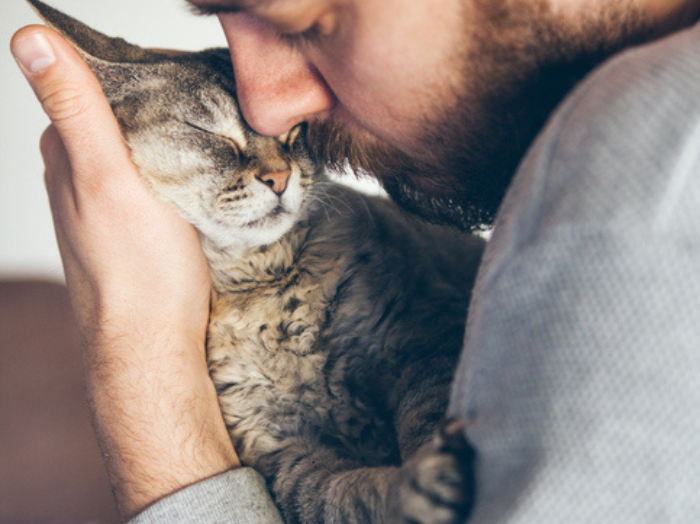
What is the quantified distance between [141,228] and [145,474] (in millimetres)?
458

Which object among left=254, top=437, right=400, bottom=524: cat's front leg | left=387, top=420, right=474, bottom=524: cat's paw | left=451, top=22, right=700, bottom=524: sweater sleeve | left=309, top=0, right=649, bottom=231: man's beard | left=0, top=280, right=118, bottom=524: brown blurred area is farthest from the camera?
left=0, top=280, right=118, bottom=524: brown blurred area

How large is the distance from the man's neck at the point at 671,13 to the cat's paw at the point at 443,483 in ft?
1.86

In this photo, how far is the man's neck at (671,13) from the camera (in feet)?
2.09

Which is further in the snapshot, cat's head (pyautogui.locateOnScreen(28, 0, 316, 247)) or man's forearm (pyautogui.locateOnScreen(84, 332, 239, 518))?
cat's head (pyautogui.locateOnScreen(28, 0, 316, 247))

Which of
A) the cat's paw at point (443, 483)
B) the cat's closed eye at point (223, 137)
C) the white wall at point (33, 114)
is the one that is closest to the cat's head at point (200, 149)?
the cat's closed eye at point (223, 137)

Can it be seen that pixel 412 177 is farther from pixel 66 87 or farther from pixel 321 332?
pixel 66 87

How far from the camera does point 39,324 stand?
159 centimetres

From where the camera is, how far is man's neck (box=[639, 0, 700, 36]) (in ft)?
2.09

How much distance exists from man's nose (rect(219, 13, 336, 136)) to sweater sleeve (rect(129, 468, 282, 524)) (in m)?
0.62

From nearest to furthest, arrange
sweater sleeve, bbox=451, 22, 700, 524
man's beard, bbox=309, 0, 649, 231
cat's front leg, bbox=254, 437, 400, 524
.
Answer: sweater sleeve, bbox=451, 22, 700, 524 → man's beard, bbox=309, 0, 649, 231 → cat's front leg, bbox=254, 437, 400, 524

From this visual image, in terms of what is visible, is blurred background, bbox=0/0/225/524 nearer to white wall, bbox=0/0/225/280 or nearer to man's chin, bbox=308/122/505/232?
white wall, bbox=0/0/225/280

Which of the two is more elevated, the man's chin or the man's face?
the man's face

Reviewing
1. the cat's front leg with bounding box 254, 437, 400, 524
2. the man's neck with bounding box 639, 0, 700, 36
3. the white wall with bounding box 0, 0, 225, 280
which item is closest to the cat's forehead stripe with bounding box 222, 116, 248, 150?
the cat's front leg with bounding box 254, 437, 400, 524

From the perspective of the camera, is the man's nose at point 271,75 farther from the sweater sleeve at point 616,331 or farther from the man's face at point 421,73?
the sweater sleeve at point 616,331
